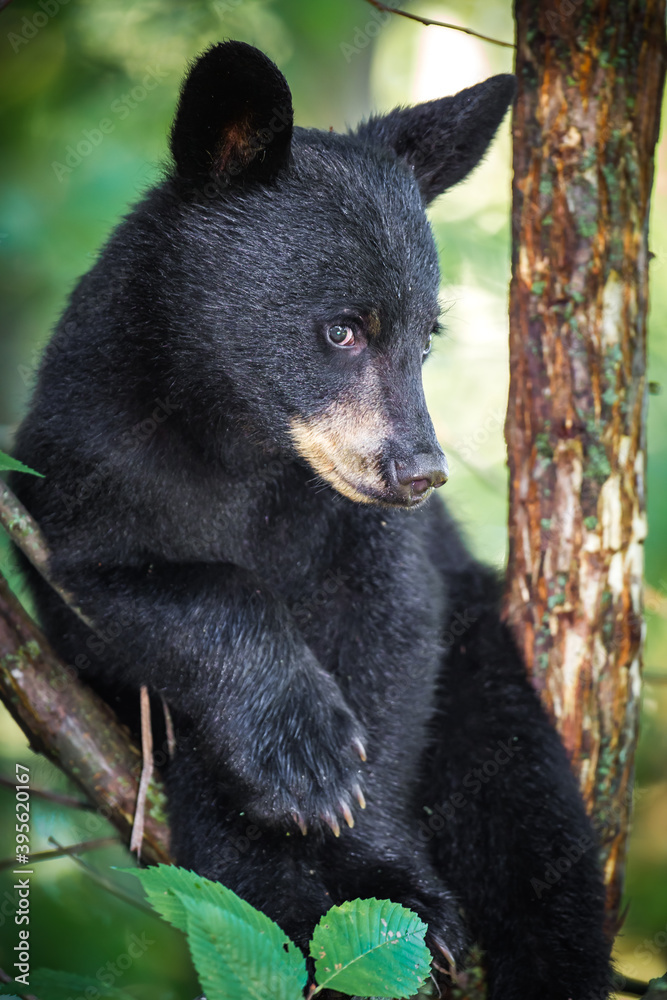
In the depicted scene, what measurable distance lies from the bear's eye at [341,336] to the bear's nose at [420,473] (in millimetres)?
476

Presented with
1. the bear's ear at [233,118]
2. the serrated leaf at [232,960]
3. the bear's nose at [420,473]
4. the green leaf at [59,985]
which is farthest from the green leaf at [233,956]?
the bear's ear at [233,118]

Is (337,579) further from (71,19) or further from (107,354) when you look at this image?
(71,19)

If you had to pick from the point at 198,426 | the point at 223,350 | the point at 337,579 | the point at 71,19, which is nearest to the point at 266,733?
the point at 337,579

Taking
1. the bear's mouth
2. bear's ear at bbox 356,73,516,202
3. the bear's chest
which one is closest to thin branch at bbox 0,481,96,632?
the bear's chest

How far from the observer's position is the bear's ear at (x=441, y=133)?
136 inches

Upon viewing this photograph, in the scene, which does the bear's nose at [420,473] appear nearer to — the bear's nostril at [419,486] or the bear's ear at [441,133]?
the bear's nostril at [419,486]

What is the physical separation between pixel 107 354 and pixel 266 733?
1.51 meters

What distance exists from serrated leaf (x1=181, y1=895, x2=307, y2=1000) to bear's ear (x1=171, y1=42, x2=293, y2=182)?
2.34 metres

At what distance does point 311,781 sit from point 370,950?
1316mm

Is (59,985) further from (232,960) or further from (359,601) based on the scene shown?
(359,601)

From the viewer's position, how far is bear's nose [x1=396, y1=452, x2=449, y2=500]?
2.82 meters

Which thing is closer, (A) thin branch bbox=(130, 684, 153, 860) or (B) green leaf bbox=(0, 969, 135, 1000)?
(B) green leaf bbox=(0, 969, 135, 1000)

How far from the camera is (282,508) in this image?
11.7 feet

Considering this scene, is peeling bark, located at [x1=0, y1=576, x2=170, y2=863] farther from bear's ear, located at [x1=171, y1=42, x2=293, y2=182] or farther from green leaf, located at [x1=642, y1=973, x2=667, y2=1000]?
green leaf, located at [x1=642, y1=973, x2=667, y2=1000]
